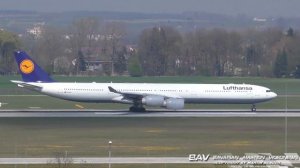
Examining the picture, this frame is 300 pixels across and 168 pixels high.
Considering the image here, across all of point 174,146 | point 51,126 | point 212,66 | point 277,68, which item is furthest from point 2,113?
point 212,66

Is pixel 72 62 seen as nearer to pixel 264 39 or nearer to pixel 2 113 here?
pixel 264 39

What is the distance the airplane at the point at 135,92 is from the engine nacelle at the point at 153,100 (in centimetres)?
33

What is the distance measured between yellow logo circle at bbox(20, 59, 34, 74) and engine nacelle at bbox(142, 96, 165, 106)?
10139 mm

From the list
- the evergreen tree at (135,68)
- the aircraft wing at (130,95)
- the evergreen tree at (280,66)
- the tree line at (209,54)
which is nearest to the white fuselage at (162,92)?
Answer: the aircraft wing at (130,95)

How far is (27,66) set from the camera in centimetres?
7531

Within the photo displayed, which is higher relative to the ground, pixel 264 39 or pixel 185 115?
pixel 264 39

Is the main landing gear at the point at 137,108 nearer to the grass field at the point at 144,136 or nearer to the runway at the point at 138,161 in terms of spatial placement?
the grass field at the point at 144,136

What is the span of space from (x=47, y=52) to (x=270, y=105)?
105035mm

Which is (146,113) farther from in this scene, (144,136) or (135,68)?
(135,68)

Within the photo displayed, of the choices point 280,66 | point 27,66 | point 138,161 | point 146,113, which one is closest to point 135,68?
point 280,66

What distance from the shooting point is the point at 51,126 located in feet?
195

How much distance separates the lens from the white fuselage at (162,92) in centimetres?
7375

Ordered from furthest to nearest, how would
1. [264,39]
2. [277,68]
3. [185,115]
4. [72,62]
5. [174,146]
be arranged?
[264,39] < [72,62] < [277,68] < [185,115] < [174,146]

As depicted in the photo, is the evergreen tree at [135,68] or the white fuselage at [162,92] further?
the evergreen tree at [135,68]
